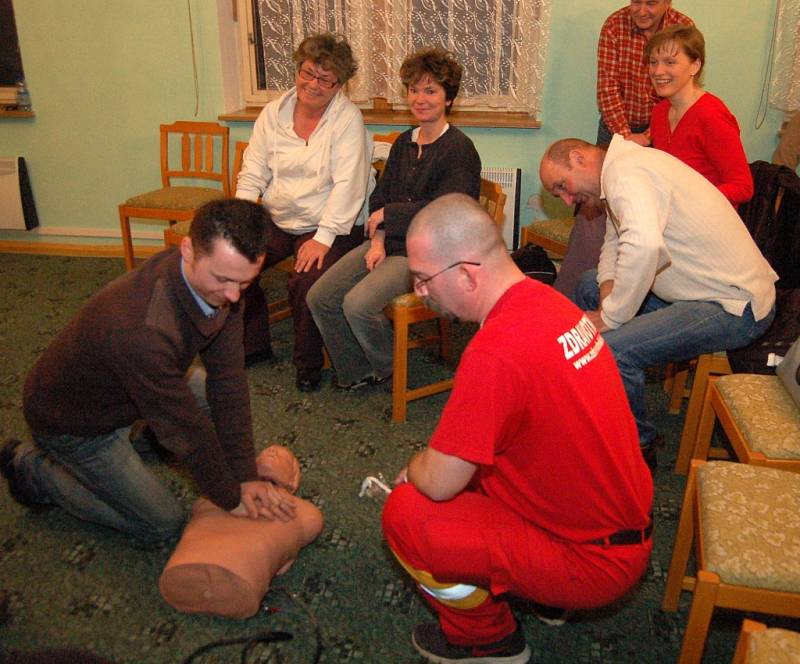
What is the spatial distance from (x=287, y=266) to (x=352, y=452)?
1.07 m

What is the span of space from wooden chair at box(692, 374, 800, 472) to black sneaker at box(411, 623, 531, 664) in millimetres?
661

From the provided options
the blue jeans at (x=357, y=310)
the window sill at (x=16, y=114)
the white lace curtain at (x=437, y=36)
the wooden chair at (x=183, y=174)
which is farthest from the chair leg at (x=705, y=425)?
the window sill at (x=16, y=114)

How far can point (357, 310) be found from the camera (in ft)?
8.23

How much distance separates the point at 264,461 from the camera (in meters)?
1.95

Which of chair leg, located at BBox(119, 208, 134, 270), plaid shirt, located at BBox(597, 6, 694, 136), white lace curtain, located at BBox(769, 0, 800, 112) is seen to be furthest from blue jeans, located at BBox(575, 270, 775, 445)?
chair leg, located at BBox(119, 208, 134, 270)

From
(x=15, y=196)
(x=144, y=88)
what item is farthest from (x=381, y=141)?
(x=15, y=196)

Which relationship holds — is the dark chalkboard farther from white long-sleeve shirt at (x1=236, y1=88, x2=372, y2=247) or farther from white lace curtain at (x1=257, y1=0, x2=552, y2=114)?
white long-sleeve shirt at (x1=236, y1=88, x2=372, y2=247)

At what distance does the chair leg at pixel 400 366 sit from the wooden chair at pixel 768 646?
1490 millimetres

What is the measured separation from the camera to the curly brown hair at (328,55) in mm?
2656

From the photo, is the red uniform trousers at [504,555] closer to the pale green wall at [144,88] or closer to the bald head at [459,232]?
the bald head at [459,232]

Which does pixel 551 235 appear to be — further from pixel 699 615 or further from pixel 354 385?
pixel 699 615

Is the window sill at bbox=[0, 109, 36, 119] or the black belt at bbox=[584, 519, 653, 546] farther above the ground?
the window sill at bbox=[0, 109, 36, 119]

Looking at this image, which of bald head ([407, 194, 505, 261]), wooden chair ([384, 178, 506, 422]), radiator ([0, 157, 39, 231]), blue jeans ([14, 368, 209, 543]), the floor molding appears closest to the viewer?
bald head ([407, 194, 505, 261])

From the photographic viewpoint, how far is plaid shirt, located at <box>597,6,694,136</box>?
3.05 metres
